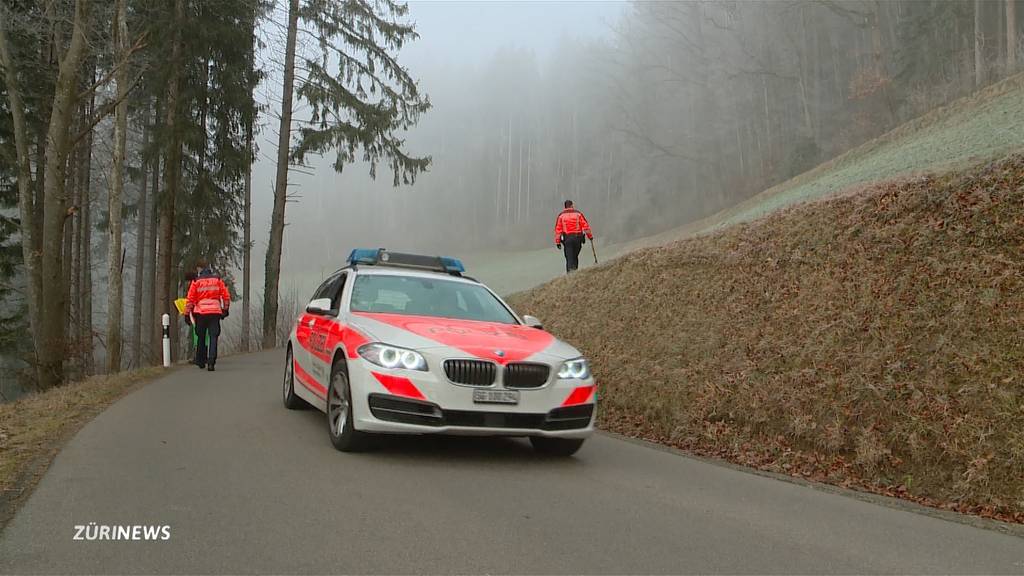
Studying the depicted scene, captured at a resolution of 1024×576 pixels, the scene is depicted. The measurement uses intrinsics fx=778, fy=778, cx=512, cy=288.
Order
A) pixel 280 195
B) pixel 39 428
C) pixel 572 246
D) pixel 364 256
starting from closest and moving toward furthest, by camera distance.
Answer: pixel 39 428, pixel 364 256, pixel 572 246, pixel 280 195

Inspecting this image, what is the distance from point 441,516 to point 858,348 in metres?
5.64

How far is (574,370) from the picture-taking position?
6750mm

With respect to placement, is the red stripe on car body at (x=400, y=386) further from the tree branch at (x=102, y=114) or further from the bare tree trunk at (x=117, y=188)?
the bare tree trunk at (x=117, y=188)

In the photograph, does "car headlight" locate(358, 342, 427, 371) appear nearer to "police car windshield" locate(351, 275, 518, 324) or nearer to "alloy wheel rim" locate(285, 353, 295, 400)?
"police car windshield" locate(351, 275, 518, 324)

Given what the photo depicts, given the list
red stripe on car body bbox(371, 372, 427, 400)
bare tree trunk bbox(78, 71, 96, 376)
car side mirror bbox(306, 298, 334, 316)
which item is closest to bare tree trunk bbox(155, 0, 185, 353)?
bare tree trunk bbox(78, 71, 96, 376)

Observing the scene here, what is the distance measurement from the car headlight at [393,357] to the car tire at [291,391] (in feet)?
10.9

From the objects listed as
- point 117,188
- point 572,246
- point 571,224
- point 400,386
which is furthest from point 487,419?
point 117,188

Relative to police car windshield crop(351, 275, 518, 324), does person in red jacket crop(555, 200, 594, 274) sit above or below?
above

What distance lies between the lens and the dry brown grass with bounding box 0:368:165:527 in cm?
556

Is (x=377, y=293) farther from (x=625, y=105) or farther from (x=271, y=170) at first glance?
(x=625, y=105)

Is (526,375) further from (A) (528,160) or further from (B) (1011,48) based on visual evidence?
(A) (528,160)

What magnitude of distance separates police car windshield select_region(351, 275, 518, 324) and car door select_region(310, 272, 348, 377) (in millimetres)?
271

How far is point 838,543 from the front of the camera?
4.78 metres

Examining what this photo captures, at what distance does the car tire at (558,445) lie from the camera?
23.2 ft
